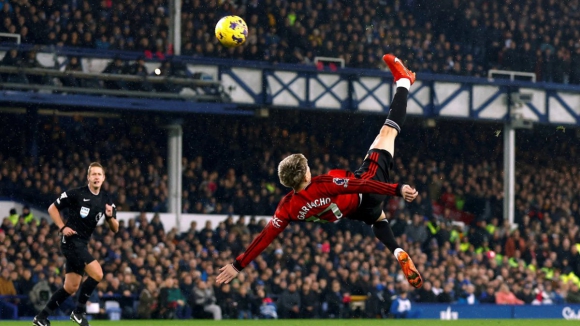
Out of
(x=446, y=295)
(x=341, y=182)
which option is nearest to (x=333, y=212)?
(x=341, y=182)

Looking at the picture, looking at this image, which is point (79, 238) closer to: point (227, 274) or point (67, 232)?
point (67, 232)

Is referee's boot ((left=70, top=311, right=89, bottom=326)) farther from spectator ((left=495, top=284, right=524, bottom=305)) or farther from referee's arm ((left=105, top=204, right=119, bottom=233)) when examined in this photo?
spectator ((left=495, top=284, right=524, bottom=305))

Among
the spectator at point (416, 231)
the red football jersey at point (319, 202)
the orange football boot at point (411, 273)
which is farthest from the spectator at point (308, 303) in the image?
the red football jersey at point (319, 202)

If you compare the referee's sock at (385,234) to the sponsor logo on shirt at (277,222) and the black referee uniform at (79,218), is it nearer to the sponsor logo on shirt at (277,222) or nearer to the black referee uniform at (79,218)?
A: the sponsor logo on shirt at (277,222)

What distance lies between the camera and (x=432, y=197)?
30.4m

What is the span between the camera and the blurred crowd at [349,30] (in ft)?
85.4

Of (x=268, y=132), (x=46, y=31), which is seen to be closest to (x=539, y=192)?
(x=268, y=132)

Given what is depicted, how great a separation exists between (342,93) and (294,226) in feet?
16.0

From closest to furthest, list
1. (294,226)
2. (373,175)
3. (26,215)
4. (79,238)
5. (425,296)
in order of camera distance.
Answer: (373,175) < (79,238) < (26,215) < (425,296) < (294,226)

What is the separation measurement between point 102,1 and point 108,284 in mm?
7901

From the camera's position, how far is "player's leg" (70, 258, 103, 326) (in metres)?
14.1

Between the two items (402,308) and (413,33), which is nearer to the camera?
(402,308)

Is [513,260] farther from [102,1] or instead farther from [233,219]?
[102,1]

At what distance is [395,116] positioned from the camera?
13.4 metres
